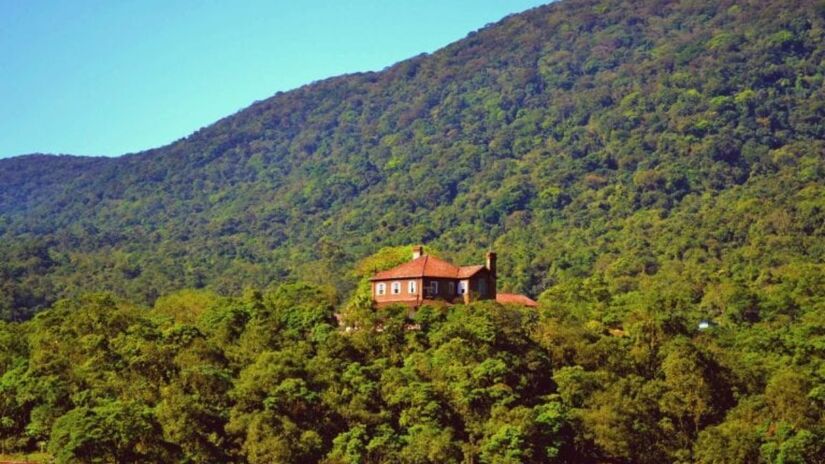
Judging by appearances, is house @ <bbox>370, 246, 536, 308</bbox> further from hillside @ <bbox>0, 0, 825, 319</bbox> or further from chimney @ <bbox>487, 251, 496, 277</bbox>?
hillside @ <bbox>0, 0, 825, 319</bbox>

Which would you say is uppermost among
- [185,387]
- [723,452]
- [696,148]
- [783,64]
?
[783,64]

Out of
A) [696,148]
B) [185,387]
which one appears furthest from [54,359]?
[696,148]

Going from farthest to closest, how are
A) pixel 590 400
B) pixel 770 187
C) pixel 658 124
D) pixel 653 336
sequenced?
pixel 658 124 → pixel 770 187 → pixel 653 336 → pixel 590 400

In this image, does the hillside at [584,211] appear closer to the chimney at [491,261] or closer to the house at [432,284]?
the chimney at [491,261]

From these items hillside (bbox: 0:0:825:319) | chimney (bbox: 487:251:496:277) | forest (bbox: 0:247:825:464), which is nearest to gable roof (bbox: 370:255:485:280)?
chimney (bbox: 487:251:496:277)

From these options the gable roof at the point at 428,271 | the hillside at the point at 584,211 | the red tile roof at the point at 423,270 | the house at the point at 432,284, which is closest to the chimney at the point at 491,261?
the house at the point at 432,284

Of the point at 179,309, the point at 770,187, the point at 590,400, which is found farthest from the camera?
the point at 770,187

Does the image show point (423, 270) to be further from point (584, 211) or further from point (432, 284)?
point (584, 211)

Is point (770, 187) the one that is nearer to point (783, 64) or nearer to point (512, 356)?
point (783, 64)
